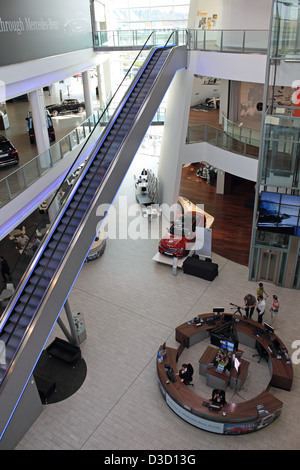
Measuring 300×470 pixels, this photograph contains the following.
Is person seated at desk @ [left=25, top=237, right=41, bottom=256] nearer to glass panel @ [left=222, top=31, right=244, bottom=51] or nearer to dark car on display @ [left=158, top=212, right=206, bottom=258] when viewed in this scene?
dark car on display @ [left=158, top=212, right=206, bottom=258]

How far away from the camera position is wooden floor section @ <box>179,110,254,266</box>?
16.6m

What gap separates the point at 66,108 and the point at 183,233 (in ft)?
38.8

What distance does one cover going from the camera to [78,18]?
18094 mm

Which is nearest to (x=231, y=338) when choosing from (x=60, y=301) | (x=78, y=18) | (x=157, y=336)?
(x=157, y=336)

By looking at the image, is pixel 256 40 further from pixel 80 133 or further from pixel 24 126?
pixel 24 126

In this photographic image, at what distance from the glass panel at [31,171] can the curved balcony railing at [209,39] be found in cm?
744

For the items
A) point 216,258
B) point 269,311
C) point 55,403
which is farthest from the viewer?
point 216,258

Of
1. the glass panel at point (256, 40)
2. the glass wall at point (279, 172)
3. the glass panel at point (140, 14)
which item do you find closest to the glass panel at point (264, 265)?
the glass wall at point (279, 172)

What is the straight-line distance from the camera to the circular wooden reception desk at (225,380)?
909 cm

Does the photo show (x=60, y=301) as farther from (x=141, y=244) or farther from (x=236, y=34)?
(x=236, y=34)

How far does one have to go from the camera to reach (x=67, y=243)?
10.4m

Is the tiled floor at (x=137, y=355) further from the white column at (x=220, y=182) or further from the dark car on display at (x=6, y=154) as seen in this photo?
the white column at (x=220, y=182)

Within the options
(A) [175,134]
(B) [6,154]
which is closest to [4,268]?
(B) [6,154]
